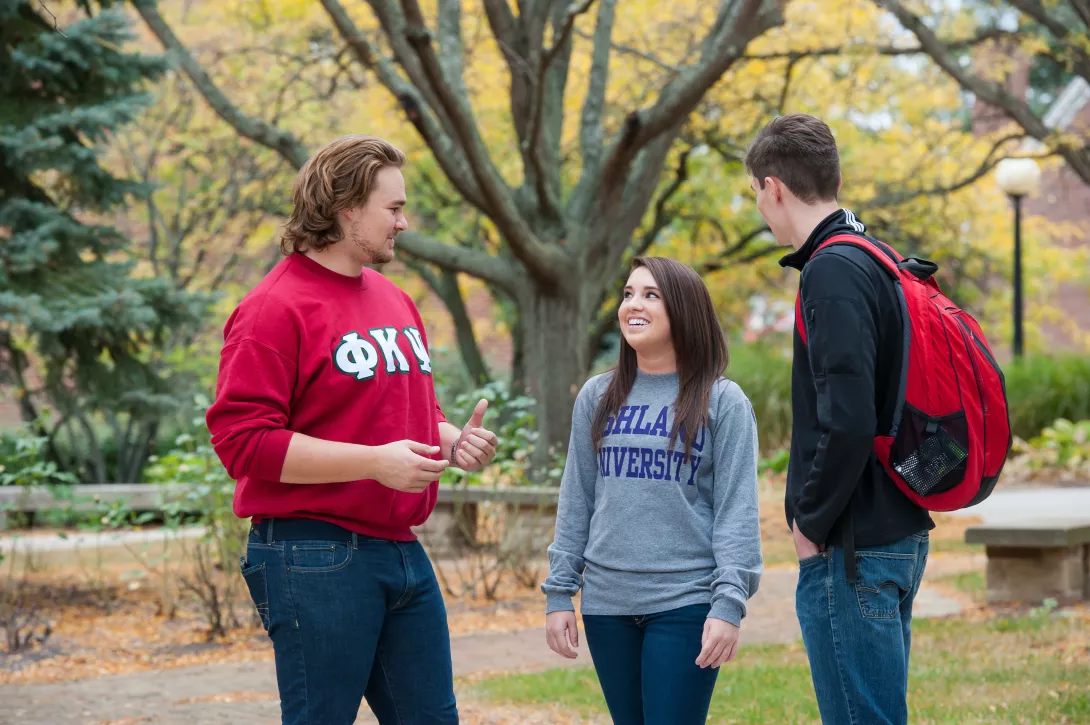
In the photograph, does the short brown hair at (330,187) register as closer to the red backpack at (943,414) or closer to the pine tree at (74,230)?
the red backpack at (943,414)

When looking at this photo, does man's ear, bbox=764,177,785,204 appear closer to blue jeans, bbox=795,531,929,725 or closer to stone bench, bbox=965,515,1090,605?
blue jeans, bbox=795,531,929,725

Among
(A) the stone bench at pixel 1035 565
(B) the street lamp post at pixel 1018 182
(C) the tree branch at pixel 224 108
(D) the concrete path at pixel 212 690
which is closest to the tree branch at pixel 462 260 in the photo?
(C) the tree branch at pixel 224 108

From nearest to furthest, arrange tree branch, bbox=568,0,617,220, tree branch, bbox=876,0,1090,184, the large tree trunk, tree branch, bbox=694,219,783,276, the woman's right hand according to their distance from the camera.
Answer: the woman's right hand
tree branch, bbox=568,0,617,220
the large tree trunk
tree branch, bbox=876,0,1090,184
tree branch, bbox=694,219,783,276

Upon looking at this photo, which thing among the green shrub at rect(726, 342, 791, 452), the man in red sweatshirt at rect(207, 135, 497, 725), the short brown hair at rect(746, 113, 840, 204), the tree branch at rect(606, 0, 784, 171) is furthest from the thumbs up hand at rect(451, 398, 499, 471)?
the green shrub at rect(726, 342, 791, 452)

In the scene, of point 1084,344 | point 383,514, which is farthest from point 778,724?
point 1084,344

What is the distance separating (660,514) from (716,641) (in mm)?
350

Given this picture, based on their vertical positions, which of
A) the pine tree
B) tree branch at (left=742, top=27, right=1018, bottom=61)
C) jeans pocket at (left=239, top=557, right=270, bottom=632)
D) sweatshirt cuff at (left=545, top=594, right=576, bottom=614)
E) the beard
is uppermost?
tree branch at (left=742, top=27, right=1018, bottom=61)

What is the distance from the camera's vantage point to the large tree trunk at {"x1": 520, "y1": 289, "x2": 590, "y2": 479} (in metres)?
10.6

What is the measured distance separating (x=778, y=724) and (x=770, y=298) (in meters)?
16.6

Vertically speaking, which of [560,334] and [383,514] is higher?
[560,334]

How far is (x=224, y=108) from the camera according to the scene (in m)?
9.97

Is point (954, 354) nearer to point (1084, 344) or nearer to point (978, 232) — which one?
point (978, 232)

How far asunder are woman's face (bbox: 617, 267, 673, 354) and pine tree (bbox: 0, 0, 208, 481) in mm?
6378

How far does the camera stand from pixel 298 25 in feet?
51.6
